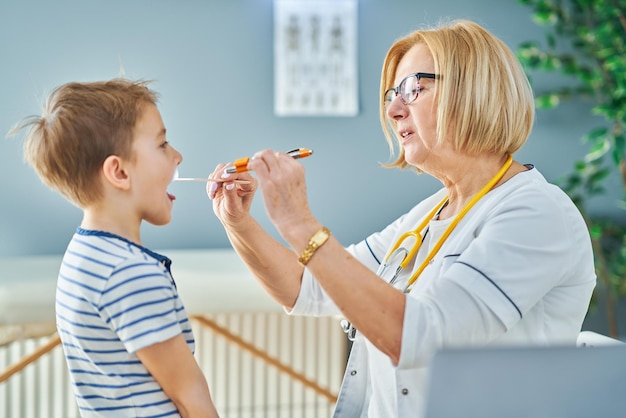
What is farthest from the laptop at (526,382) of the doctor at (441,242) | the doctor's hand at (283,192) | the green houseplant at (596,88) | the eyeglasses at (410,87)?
the green houseplant at (596,88)

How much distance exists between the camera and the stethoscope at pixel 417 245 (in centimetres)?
145

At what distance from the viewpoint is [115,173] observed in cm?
120

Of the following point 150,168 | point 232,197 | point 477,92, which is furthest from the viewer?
point 232,197

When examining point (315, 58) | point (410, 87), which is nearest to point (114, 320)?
point (410, 87)

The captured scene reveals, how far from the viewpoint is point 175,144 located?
284 centimetres

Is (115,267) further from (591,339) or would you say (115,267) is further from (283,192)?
(591,339)

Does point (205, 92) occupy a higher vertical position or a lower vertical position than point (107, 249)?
higher

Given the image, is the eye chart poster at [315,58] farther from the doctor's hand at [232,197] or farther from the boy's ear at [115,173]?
the boy's ear at [115,173]

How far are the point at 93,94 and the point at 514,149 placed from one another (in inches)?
31.5

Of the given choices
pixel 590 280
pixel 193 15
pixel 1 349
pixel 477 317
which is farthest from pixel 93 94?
pixel 193 15

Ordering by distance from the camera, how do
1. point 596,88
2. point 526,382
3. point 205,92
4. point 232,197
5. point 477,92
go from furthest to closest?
point 596,88, point 205,92, point 232,197, point 477,92, point 526,382

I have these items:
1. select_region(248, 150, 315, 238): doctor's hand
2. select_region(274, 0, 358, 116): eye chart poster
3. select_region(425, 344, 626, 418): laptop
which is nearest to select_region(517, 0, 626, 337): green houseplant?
select_region(274, 0, 358, 116): eye chart poster

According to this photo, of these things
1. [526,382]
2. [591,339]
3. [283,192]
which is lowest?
[591,339]

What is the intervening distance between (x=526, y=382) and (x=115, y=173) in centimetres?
68
